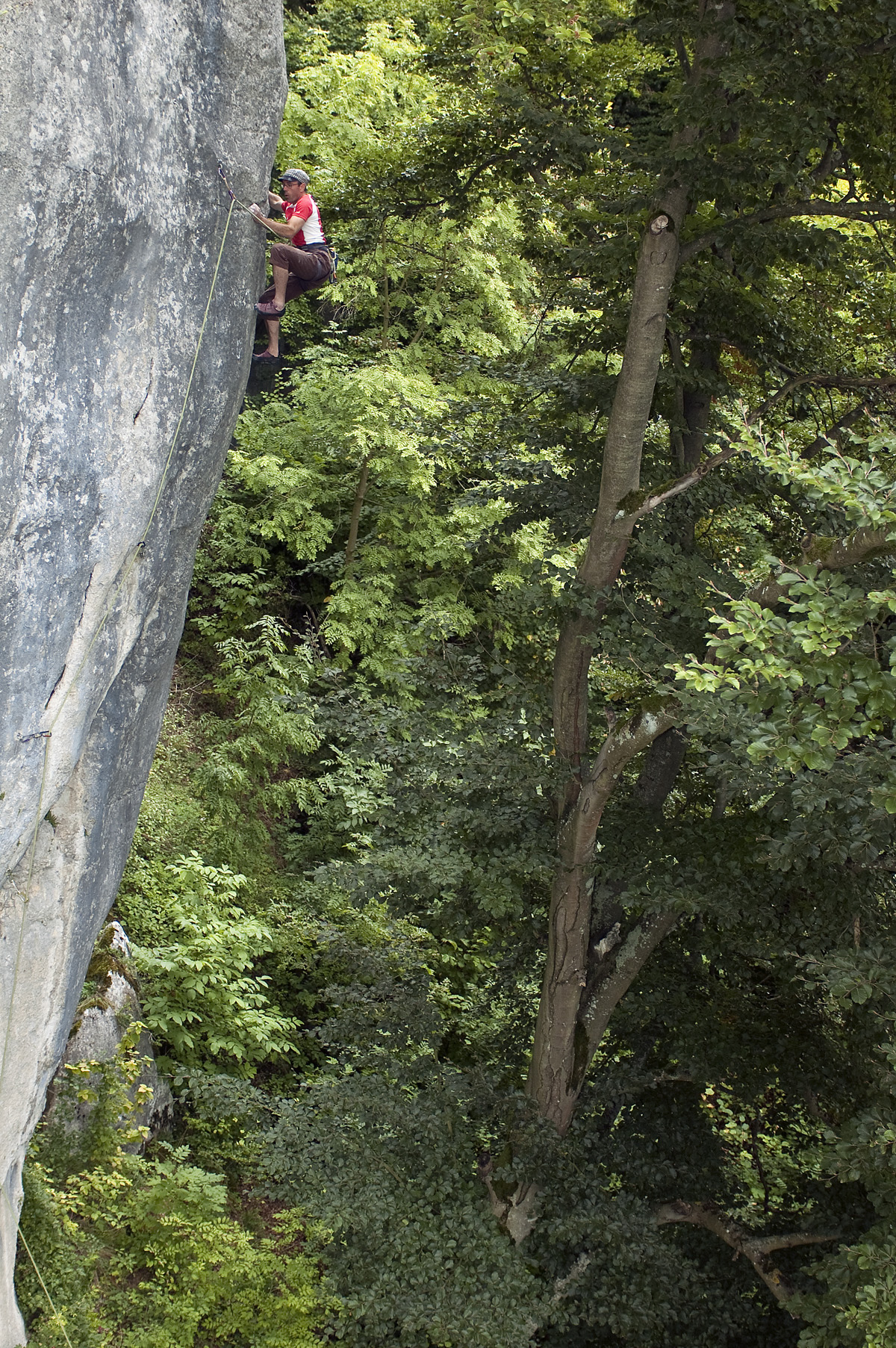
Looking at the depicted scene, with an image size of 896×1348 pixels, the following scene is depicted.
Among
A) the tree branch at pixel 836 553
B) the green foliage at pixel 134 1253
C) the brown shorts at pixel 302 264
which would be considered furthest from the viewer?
the brown shorts at pixel 302 264

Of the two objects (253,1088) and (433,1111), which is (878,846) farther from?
(253,1088)

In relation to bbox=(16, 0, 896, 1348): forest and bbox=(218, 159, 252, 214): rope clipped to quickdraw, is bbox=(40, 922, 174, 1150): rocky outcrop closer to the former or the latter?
bbox=(16, 0, 896, 1348): forest

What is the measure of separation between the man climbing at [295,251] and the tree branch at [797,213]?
7.41 feet

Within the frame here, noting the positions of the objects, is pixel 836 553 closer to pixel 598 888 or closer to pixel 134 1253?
pixel 598 888

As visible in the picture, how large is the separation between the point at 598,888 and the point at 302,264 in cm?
470

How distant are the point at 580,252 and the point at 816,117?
5.75 feet

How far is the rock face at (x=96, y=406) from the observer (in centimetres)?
364

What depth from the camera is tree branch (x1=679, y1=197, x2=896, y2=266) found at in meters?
5.75

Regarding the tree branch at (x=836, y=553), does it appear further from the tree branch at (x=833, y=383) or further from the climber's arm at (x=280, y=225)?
the climber's arm at (x=280, y=225)

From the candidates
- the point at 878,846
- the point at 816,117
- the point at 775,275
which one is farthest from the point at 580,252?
the point at 878,846

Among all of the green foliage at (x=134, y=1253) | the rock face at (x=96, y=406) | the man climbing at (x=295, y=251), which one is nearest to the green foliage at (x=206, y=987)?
the green foliage at (x=134, y=1253)

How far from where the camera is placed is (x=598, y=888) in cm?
720

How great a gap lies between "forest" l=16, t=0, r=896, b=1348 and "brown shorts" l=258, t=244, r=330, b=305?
1426 mm

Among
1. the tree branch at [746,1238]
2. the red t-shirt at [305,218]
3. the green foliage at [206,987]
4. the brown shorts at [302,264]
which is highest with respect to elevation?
the red t-shirt at [305,218]
